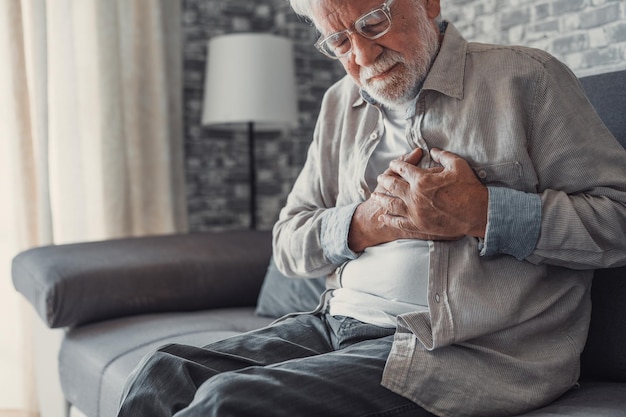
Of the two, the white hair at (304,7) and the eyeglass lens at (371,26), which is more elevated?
the white hair at (304,7)

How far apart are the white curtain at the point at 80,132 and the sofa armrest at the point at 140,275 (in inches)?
23.2

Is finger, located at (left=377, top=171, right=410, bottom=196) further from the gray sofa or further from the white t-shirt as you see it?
the gray sofa

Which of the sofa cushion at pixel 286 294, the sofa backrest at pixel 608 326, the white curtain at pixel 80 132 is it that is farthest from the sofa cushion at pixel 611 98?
the white curtain at pixel 80 132

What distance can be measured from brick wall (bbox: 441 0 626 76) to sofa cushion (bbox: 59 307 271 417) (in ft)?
3.62

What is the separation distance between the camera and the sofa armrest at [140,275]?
2184 millimetres

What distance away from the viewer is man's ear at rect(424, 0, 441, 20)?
1452 mm

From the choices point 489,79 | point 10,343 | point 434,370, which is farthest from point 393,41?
point 10,343

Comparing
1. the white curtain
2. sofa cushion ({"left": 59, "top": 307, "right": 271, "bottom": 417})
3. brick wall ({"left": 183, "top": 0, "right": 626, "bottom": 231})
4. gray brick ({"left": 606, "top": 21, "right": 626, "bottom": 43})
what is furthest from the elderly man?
brick wall ({"left": 183, "top": 0, "right": 626, "bottom": 231})

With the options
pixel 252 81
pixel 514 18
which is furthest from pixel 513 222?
pixel 252 81

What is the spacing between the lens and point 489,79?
1.38 metres

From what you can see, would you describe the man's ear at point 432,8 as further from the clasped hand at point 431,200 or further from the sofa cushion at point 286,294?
the sofa cushion at point 286,294

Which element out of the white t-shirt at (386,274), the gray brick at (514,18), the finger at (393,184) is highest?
the gray brick at (514,18)

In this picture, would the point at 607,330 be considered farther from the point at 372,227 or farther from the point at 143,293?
the point at 143,293

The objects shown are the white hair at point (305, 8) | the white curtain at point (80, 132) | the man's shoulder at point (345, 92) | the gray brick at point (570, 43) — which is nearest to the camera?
the white hair at point (305, 8)
